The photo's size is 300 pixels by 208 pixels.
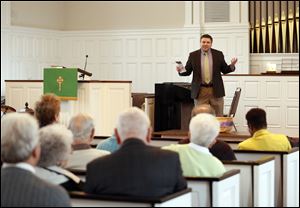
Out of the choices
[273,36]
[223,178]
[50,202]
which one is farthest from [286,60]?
[50,202]

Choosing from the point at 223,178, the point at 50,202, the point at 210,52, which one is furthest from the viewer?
the point at 210,52

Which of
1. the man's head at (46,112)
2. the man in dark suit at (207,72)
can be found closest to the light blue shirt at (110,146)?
the man's head at (46,112)

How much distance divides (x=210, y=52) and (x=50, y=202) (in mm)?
5983

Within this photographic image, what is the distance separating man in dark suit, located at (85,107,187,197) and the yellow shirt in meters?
1.83

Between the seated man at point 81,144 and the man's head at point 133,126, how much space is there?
628 mm

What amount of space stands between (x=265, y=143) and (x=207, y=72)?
3.42 metres

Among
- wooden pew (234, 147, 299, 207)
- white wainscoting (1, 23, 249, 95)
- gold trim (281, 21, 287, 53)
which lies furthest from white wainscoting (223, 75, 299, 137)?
wooden pew (234, 147, 299, 207)

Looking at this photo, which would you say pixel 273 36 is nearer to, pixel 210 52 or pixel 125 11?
pixel 125 11

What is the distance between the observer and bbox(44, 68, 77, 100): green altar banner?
9852mm

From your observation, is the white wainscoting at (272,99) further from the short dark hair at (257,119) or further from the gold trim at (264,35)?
the short dark hair at (257,119)

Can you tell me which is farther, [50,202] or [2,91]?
[2,91]

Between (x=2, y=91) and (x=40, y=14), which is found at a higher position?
(x=40, y=14)

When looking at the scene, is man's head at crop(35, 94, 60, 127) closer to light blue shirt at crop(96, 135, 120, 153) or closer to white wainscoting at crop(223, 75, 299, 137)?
light blue shirt at crop(96, 135, 120, 153)

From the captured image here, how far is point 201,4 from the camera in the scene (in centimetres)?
1356
